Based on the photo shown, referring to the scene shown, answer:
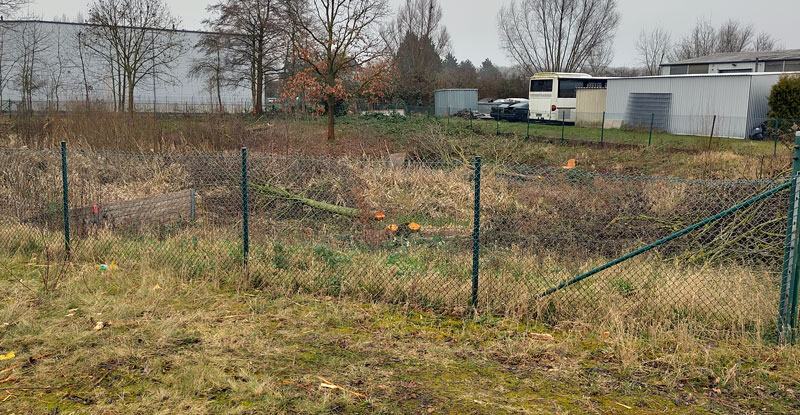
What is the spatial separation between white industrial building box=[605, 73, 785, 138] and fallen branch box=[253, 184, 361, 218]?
1568 centimetres

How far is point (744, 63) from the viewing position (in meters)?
37.4

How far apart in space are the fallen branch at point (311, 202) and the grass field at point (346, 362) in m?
5.15

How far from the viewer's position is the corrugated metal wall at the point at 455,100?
40.5 metres

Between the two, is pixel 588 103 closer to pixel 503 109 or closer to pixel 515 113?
pixel 515 113

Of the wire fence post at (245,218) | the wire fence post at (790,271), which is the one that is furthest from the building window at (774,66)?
the wire fence post at (245,218)

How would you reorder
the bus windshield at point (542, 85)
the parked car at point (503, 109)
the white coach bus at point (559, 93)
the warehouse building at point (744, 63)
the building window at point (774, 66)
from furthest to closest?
1. the parked car at point (503, 109)
2. the building window at point (774, 66)
3. the warehouse building at point (744, 63)
4. the bus windshield at point (542, 85)
5. the white coach bus at point (559, 93)

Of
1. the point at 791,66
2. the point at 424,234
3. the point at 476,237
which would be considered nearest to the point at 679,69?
the point at 791,66

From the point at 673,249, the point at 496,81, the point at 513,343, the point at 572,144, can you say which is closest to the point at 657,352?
the point at 513,343

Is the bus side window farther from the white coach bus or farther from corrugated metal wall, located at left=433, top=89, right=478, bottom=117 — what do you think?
corrugated metal wall, located at left=433, top=89, right=478, bottom=117

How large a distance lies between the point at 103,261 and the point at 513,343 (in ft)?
15.8

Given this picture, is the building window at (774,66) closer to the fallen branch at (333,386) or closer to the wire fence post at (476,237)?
the wire fence post at (476,237)

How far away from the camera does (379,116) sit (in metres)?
32.3

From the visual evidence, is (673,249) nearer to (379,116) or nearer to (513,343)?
(513,343)

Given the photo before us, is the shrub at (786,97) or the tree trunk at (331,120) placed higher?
the shrub at (786,97)
